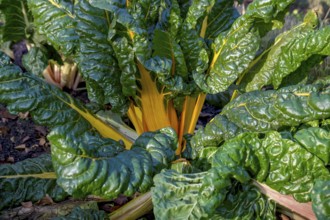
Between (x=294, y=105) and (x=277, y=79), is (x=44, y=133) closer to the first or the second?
(x=277, y=79)

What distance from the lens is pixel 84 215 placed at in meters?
2.32

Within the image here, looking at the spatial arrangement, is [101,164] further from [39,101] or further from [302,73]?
[302,73]

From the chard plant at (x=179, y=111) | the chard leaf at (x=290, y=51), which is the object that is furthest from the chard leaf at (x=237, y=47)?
the chard leaf at (x=290, y=51)

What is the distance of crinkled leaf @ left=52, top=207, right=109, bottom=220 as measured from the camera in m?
2.30

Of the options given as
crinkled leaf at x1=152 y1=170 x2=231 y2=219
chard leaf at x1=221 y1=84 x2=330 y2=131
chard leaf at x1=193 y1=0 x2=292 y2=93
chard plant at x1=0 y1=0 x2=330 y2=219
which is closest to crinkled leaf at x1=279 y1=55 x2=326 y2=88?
chard plant at x1=0 y1=0 x2=330 y2=219

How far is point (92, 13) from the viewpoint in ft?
8.36

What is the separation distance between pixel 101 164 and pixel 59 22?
1085 millimetres

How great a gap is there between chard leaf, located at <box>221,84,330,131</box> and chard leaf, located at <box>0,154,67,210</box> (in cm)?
96

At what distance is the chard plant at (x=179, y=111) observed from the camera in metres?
1.95

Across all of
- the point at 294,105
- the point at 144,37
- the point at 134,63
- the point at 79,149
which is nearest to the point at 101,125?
the point at 134,63

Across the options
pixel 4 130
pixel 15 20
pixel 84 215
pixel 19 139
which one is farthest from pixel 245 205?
pixel 15 20

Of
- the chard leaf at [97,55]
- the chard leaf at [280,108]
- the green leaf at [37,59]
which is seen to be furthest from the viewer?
the green leaf at [37,59]

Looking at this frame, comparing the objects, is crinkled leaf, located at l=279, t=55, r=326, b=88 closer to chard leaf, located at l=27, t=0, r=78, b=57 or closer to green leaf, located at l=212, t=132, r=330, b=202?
green leaf, located at l=212, t=132, r=330, b=202

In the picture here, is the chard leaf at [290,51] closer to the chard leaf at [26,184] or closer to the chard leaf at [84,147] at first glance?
the chard leaf at [84,147]
